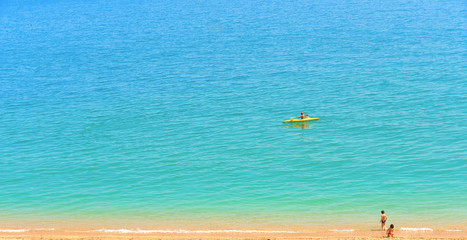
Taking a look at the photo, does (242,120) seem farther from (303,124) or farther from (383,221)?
(383,221)

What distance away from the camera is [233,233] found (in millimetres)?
36031

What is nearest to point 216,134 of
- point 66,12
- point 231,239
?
point 231,239

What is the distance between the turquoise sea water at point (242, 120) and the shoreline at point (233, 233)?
5.10 feet

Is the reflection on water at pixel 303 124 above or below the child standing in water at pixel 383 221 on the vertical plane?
above

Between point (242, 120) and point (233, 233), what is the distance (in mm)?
26840

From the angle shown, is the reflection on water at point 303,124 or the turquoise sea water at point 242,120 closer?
the turquoise sea water at point 242,120

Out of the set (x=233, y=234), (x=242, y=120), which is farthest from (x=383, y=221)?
(x=242, y=120)

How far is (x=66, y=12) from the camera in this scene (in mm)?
138750

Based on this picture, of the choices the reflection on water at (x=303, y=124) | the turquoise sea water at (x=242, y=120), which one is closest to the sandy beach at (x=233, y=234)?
the turquoise sea water at (x=242, y=120)

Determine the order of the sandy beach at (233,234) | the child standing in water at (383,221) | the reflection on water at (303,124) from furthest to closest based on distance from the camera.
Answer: the reflection on water at (303,124) < the child standing in water at (383,221) < the sandy beach at (233,234)

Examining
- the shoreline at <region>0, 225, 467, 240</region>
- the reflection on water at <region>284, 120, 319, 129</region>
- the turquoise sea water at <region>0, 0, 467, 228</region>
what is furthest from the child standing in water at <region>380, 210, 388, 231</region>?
the reflection on water at <region>284, 120, 319, 129</region>

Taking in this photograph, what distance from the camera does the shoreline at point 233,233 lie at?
34.2m

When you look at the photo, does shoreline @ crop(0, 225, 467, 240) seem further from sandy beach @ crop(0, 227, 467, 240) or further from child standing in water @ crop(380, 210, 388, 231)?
child standing in water @ crop(380, 210, 388, 231)

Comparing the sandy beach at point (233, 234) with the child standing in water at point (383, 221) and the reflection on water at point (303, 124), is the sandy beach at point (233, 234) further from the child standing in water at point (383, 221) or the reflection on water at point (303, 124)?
the reflection on water at point (303, 124)
